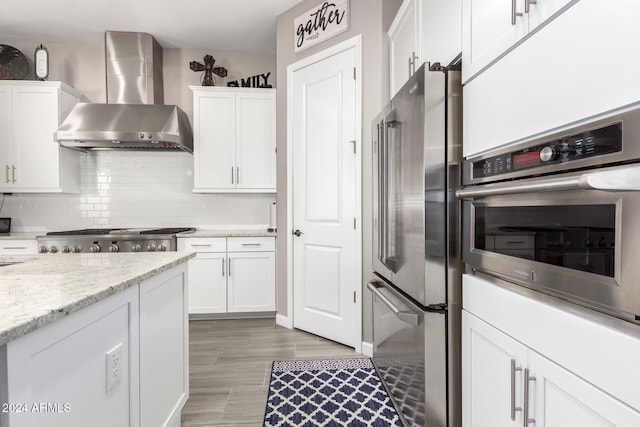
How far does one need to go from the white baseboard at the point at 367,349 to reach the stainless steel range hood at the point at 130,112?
8.21ft

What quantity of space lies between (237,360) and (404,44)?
248cm

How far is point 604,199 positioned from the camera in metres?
0.73

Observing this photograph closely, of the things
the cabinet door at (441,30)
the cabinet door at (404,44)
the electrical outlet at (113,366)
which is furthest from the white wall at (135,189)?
the electrical outlet at (113,366)

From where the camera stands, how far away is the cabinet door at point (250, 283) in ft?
11.3

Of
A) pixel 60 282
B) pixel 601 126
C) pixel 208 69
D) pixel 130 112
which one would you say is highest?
pixel 208 69

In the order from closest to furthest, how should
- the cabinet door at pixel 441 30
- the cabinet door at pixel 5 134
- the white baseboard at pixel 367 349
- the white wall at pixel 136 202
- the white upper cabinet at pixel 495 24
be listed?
the white upper cabinet at pixel 495 24, the cabinet door at pixel 441 30, the white baseboard at pixel 367 349, the cabinet door at pixel 5 134, the white wall at pixel 136 202

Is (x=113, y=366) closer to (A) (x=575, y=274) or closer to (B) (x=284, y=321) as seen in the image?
(A) (x=575, y=274)

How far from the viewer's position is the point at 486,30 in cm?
120

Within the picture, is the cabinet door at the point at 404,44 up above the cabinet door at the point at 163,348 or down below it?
above

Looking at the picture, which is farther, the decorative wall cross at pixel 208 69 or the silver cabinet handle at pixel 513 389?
the decorative wall cross at pixel 208 69

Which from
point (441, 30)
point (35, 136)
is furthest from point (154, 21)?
point (441, 30)

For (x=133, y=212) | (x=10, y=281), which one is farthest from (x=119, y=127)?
(x=10, y=281)

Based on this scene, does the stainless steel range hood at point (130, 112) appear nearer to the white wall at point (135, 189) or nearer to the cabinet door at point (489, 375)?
the white wall at point (135, 189)

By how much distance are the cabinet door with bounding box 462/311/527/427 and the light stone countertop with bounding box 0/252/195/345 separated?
4.07ft
